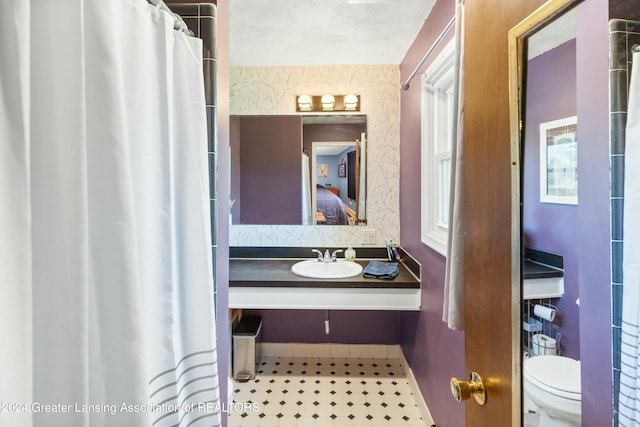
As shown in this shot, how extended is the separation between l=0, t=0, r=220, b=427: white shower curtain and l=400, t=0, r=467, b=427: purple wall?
126 cm

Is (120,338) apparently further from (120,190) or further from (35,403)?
(120,190)

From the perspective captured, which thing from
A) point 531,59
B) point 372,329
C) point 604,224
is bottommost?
point 372,329

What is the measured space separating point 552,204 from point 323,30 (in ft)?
5.92

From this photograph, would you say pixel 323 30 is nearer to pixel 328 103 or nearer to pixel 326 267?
pixel 328 103

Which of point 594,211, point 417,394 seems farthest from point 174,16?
point 417,394

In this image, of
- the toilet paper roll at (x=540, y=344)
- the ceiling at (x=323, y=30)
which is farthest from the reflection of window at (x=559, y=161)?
the ceiling at (x=323, y=30)

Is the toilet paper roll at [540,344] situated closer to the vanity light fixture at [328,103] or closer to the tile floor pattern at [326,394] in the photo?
the tile floor pattern at [326,394]

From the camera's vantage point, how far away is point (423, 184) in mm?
1828

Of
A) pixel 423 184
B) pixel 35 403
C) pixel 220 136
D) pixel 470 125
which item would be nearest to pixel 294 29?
pixel 220 136

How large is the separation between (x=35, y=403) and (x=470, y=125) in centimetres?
102

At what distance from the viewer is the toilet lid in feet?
1.54

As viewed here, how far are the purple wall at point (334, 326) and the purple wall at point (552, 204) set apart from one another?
2.14 metres

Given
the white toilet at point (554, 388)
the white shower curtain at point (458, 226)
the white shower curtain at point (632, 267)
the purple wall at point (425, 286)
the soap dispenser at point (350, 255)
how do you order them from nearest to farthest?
1. the white shower curtain at point (632, 267)
2. the white toilet at point (554, 388)
3. the white shower curtain at point (458, 226)
4. the purple wall at point (425, 286)
5. the soap dispenser at point (350, 255)

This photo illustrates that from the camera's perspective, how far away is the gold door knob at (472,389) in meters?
0.65
